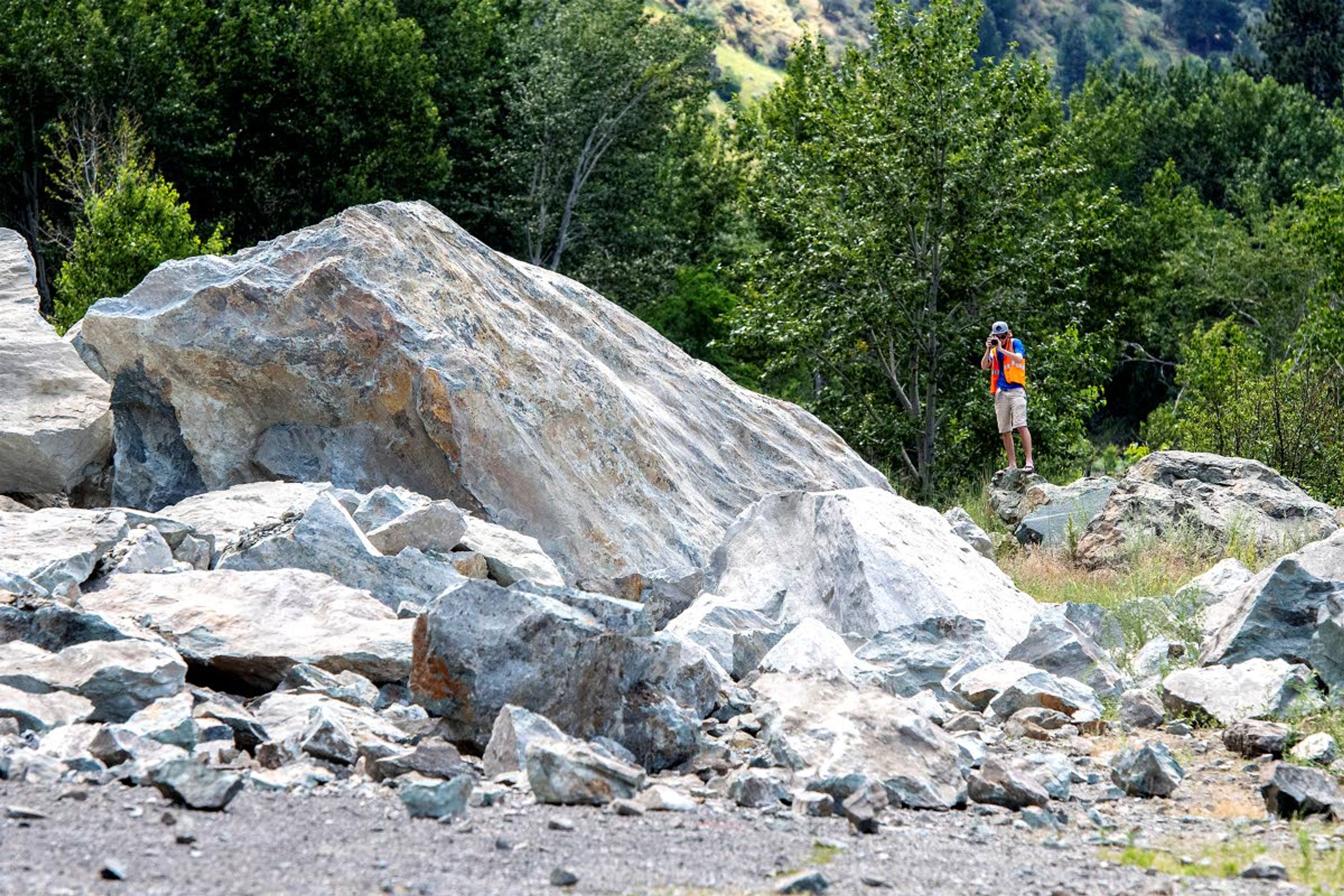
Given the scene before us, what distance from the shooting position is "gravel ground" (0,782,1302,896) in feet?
11.5

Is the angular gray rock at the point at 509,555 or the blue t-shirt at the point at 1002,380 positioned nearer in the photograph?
the angular gray rock at the point at 509,555

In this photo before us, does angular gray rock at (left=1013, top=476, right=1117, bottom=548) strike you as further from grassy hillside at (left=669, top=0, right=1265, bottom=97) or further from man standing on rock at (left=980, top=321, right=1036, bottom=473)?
grassy hillside at (left=669, top=0, right=1265, bottom=97)

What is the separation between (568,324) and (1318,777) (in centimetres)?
721

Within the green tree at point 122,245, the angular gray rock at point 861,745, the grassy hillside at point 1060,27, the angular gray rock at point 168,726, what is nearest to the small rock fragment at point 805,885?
the angular gray rock at point 861,745

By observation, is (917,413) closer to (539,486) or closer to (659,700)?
(539,486)

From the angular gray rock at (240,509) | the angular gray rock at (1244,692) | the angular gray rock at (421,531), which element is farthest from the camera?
the angular gray rock at (421,531)

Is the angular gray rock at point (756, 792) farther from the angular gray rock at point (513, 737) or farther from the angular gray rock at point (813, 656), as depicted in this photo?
the angular gray rock at point (813, 656)

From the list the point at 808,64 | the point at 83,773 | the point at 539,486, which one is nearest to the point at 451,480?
the point at 539,486

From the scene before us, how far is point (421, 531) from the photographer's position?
802 centimetres

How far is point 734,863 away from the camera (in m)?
A: 3.91

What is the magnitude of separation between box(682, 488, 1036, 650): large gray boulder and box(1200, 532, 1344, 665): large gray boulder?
3.48ft

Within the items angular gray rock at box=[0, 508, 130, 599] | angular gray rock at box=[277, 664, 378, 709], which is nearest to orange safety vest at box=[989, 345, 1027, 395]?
angular gray rock at box=[0, 508, 130, 599]

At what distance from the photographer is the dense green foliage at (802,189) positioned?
21.4m

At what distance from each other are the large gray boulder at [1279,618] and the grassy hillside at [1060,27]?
4454 inches
